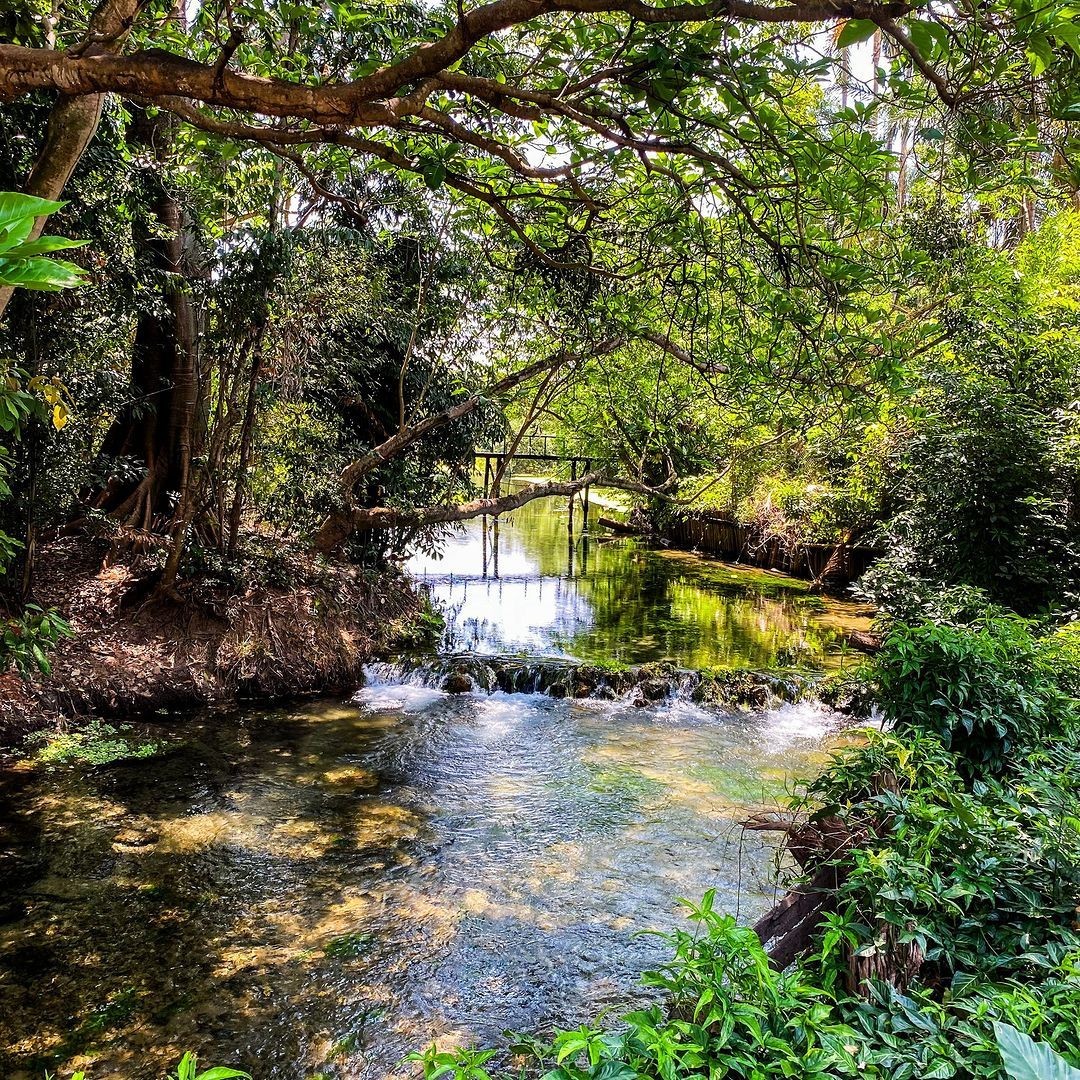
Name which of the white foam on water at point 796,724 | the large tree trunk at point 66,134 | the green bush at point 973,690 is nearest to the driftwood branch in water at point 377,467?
the white foam on water at point 796,724

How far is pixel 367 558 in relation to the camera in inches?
434

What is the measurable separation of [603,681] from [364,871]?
4854mm

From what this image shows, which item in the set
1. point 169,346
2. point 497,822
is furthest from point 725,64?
point 169,346

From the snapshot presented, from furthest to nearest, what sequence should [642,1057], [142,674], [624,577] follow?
1. [624,577]
2. [142,674]
3. [642,1057]

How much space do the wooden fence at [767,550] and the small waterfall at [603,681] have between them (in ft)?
17.3

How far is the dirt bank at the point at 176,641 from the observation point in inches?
282

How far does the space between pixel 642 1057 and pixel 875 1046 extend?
0.62 metres

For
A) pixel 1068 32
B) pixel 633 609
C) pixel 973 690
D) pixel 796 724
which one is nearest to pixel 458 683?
pixel 796 724

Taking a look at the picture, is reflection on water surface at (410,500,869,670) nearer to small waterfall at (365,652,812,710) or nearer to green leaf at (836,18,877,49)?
small waterfall at (365,652,812,710)

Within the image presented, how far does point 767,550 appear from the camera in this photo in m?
18.3

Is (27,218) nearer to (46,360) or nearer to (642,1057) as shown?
(642,1057)

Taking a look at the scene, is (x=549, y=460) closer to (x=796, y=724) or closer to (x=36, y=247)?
(x=796, y=724)

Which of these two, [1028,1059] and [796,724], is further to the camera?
[796,724]

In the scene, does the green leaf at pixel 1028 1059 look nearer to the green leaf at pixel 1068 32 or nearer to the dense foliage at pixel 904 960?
the dense foliage at pixel 904 960
